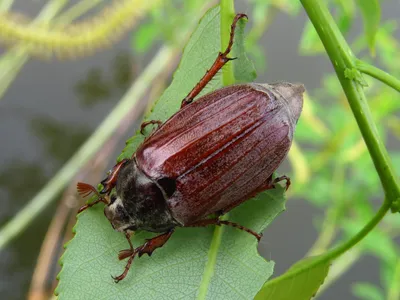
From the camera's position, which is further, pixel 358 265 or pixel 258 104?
pixel 358 265

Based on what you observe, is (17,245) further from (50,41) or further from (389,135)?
(389,135)

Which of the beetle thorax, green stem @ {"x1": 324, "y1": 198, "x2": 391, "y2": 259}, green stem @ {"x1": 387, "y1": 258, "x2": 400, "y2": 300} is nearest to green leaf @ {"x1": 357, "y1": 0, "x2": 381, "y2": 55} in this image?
green stem @ {"x1": 324, "y1": 198, "x2": 391, "y2": 259}

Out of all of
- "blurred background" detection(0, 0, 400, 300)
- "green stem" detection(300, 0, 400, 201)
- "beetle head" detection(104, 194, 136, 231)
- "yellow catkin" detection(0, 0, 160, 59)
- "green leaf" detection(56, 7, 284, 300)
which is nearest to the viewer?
"green stem" detection(300, 0, 400, 201)

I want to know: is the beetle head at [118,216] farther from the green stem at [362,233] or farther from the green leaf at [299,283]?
the green stem at [362,233]

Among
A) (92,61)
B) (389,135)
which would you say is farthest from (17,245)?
(389,135)

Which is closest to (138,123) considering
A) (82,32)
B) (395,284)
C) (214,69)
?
(82,32)

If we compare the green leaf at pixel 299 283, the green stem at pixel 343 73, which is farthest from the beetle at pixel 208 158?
the green stem at pixel 343 73

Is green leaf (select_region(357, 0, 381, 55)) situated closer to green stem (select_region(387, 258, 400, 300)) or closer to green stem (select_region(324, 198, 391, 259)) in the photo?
green stem (select_region(324, 198, 391, 259))
